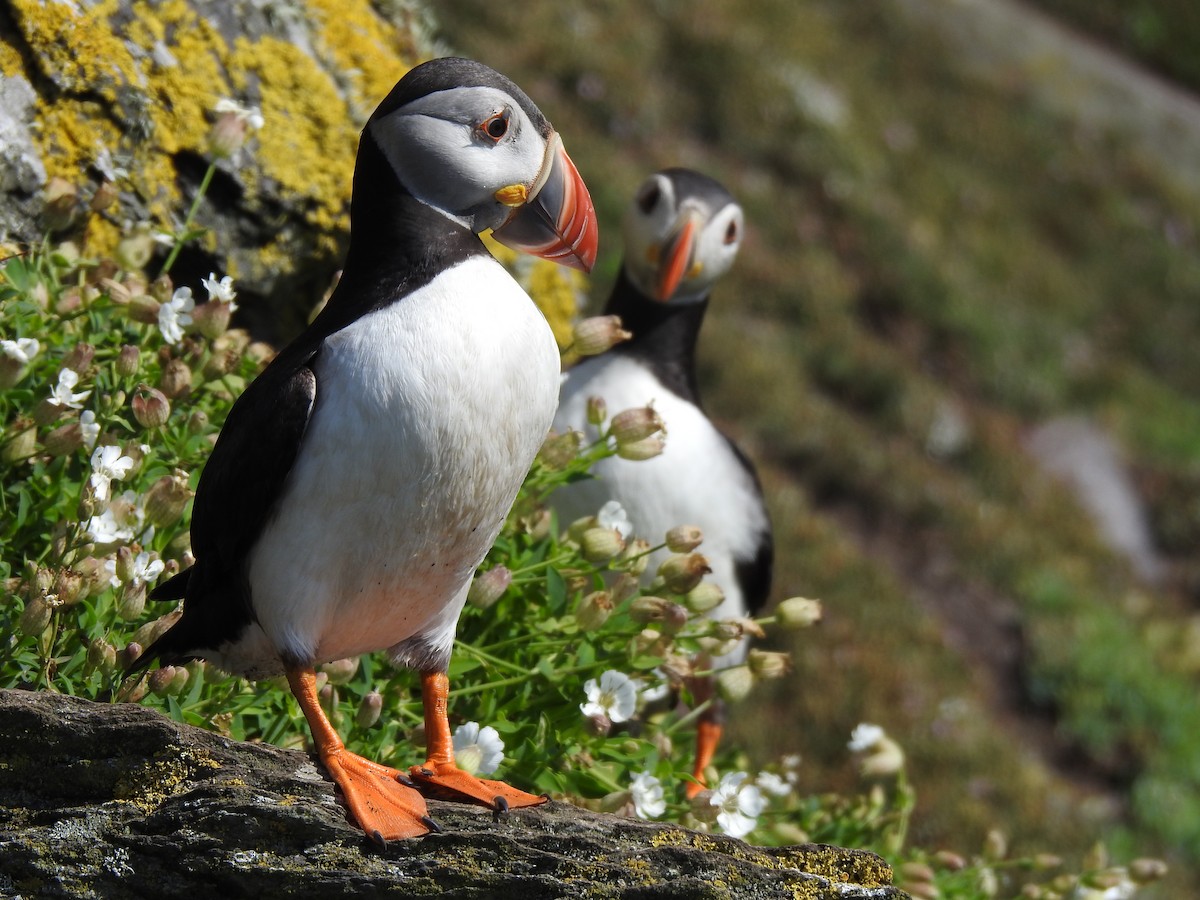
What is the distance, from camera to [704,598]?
3617 mm

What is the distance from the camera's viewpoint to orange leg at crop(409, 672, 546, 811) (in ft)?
8.95

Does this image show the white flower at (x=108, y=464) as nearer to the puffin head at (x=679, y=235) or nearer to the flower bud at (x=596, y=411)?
the flower bud at (x=596, y=411)

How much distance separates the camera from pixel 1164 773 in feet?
28.0

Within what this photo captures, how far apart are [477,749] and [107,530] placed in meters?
0.90

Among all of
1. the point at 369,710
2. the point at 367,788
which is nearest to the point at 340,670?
the point at 369,710

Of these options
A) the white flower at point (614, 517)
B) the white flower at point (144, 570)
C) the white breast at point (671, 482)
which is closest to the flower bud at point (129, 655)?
the white flower at point (144, 570)

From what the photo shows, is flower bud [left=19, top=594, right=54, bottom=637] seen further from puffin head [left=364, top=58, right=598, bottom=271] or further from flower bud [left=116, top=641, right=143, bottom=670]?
puffin head [left=364, top=58, right=598, bottom=271]

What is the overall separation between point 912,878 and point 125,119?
10.4ft

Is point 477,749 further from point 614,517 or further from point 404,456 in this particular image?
point 614,517

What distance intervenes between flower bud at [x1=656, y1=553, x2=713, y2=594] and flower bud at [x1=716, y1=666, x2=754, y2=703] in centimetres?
29

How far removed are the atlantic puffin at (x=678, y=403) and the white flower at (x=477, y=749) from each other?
1.47m

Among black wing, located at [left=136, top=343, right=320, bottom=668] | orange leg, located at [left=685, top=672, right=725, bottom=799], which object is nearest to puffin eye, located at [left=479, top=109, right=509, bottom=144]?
black wing, located at [left=136, top=343, right=320, bottom=668]

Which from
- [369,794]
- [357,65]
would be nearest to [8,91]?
[357,65]

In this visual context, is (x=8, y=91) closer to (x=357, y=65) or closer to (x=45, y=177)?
(x=45, y=177)
